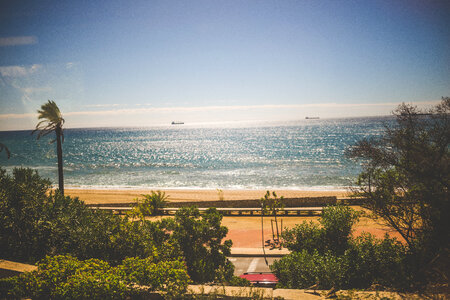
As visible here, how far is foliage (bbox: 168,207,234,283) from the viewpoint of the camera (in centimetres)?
723

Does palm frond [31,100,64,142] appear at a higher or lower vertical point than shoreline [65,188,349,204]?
higher

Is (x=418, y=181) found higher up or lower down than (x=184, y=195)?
higher up

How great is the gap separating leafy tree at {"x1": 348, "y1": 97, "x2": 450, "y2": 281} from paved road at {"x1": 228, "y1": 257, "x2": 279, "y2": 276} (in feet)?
15.5

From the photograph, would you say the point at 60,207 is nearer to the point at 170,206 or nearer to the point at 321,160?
the point at 170,206

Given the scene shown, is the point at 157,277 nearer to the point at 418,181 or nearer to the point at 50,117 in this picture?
the point at 418,181

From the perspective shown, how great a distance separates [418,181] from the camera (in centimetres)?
675

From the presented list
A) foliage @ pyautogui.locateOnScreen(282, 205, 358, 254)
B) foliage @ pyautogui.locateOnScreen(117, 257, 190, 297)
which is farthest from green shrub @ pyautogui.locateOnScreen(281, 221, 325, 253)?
foliage @ pyautogui.locateOnScreen(117, 257, 190, 297)

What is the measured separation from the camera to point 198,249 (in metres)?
7.48

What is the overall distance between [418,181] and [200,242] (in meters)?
6.11

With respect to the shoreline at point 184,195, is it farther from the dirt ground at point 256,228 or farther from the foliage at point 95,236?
the foliage at point 95,236

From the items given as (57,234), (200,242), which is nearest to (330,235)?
(200,242)

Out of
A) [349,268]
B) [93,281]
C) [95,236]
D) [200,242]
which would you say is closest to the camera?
[93,281]

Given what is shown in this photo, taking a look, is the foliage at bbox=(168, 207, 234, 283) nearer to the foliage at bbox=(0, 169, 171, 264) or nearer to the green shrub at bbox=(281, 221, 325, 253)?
the foliage at bbox=(0, 169, 171, 264)

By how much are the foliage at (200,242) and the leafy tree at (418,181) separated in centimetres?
489
